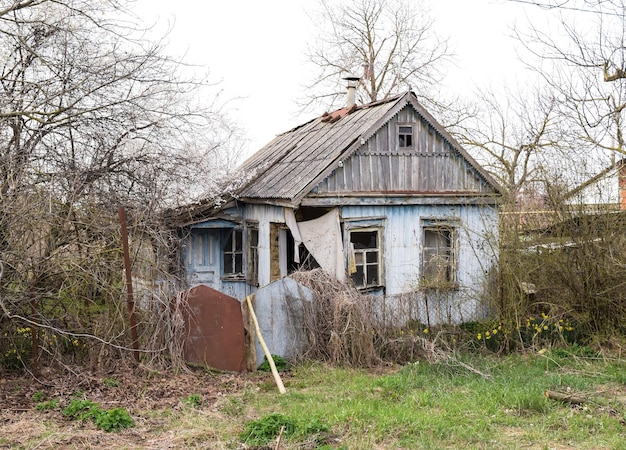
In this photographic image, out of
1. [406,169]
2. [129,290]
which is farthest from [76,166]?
[406,169]

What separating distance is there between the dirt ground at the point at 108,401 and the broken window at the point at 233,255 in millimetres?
6832

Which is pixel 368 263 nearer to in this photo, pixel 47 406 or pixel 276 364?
pixel 276 364

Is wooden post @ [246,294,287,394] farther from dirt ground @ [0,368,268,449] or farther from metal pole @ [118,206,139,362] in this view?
metal pole @ [118,206,139,362]

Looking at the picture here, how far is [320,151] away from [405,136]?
1950 millimetres

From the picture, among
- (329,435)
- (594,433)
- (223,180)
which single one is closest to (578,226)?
(594,433)

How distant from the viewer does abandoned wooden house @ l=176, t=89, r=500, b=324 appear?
13609mm

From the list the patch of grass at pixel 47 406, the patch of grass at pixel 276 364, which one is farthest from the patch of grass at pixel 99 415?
the patch of grass at pixel 276 364

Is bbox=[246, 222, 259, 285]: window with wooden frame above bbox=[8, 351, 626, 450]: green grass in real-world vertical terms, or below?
above

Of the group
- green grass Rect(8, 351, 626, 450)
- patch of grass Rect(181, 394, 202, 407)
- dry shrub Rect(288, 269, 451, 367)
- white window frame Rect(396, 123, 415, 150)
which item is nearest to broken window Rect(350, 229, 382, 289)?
white window frame Rect(396, 123, 415, 150)

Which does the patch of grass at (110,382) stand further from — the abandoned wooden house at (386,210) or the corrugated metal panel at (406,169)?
the corrugated metal panel at (406,169)

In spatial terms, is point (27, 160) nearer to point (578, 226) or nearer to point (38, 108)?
point (38, 108)

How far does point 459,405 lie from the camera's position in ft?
27.3

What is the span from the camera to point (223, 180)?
630 inches

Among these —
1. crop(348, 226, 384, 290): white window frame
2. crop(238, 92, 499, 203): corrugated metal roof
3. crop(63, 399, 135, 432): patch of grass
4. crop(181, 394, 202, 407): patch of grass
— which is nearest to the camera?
crop(63, 399, 135, 432): patch of grass
